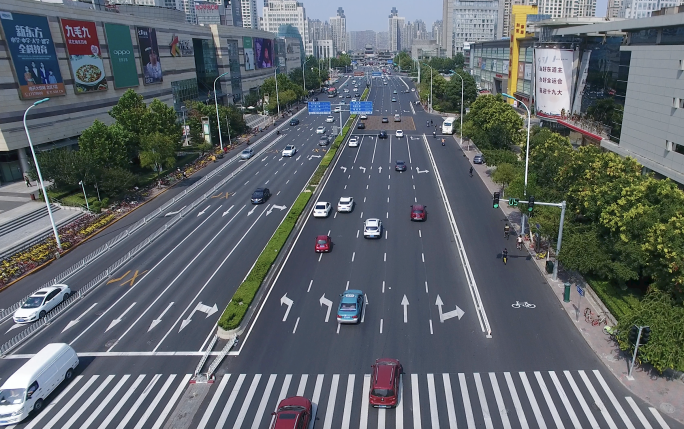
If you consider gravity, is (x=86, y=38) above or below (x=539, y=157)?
above

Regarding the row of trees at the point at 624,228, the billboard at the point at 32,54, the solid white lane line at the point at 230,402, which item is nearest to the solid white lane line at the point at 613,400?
the row of trees at the point at 624,228

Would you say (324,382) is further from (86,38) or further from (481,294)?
(86,38)

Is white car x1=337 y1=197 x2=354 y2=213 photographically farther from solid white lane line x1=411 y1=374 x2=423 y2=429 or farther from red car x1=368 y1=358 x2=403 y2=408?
red car x1=368 y1=358 x2=403 y2=408

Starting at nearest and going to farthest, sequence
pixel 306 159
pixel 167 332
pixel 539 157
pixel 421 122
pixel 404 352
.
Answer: pixel 404 352 < pixel 167 332 < pixel 539 157 < pixel 306 159 < pixel 421 122

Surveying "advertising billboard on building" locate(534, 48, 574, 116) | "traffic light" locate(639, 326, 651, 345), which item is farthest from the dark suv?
"advertising billboard on building" locate(534, 48, 574, 116)

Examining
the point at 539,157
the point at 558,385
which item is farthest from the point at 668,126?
the point at 558,385

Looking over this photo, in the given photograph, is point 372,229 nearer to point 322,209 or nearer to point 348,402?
point 322,209
